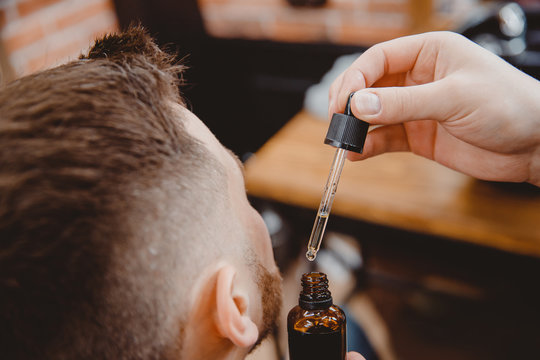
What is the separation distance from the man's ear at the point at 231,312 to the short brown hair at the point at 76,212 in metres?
0.09

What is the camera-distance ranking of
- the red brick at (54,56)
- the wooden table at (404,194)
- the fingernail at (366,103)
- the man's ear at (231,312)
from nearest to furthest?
1. the man's ear at (231,312)
2. the fingernail at (366,103)
3. the wooden table at (404,194)
4. the red brick at (54,56)

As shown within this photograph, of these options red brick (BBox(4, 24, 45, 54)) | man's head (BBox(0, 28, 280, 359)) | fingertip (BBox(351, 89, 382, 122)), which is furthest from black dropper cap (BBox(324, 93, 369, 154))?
red brick (BBox(4, 24, 45, 54))

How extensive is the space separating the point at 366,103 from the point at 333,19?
5.37 ft

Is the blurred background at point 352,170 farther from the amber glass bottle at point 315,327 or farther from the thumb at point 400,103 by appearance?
the amber glass bottle at point 315,327

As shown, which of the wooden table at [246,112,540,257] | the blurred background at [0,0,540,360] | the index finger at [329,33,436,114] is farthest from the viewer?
the blurred background at [0,0,540,360]

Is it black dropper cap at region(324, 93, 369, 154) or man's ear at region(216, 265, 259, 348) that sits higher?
black dropper cap at region(324, 93, 369, 154)

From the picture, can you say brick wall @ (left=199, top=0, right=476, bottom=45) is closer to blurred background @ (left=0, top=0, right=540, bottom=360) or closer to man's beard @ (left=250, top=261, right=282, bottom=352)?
blurred background @ (left=0, top=0, right=540, bottom=360)

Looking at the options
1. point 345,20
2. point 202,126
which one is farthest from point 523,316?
point 202,126

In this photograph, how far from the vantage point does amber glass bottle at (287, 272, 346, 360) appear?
76 cm

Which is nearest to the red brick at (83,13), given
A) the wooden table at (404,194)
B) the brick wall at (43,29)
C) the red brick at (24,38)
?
the brick wall at (43,29)

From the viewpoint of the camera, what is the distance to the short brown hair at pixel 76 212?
0.61 m

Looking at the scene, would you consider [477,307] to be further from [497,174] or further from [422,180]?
[497,174]

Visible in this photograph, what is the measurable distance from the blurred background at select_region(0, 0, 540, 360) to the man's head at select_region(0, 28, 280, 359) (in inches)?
33.5

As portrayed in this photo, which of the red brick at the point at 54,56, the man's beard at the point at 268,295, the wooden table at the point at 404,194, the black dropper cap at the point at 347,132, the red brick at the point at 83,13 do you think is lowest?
the wooden table at the point at 404,194
